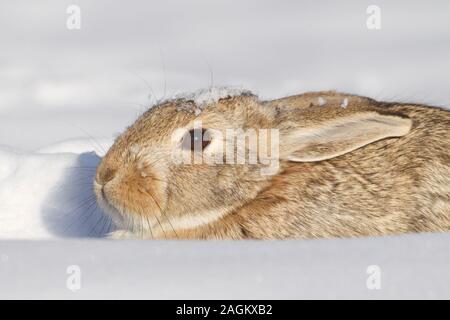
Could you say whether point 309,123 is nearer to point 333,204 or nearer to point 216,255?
point 333,204

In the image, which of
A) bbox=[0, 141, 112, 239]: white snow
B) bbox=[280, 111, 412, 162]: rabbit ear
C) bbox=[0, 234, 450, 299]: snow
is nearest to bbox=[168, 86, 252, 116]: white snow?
bbox=[280, 111, 412, 162]: rabbit ear

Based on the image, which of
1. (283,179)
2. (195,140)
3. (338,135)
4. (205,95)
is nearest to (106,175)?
(195,140)

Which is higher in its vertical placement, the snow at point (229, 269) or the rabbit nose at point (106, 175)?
the rabbit nose at point (106, 175)

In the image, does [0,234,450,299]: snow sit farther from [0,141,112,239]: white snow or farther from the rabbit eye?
[0,141,112,239]: white snow

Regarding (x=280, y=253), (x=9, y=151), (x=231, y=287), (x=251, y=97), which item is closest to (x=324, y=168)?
(x=251, y=97)

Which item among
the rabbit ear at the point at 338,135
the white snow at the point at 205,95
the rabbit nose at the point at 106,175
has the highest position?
the white snow at the point at 205,95

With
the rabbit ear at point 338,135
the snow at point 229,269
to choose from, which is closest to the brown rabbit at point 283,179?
the rabbit ear at point 338,135

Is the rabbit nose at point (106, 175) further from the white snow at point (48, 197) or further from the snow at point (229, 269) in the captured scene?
the snow at point (229, 269)

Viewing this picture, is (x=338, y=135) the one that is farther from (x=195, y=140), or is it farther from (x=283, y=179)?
(x=195, y=140)
